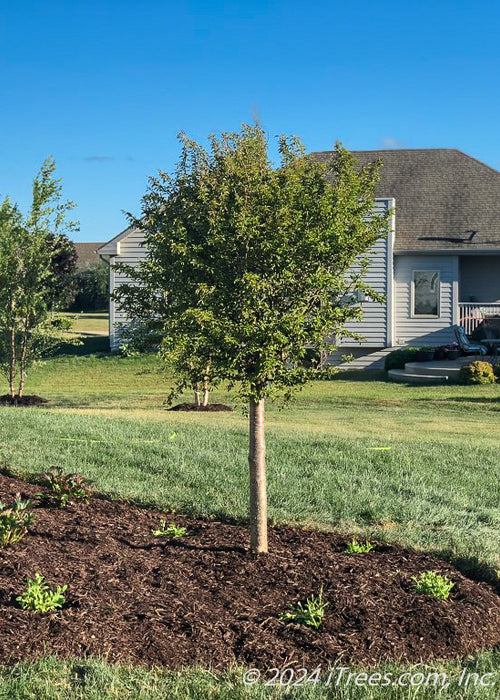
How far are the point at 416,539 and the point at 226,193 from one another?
2.95m

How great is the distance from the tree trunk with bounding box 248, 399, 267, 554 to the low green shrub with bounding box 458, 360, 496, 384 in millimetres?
16086

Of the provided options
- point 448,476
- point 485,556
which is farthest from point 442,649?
point 448,476

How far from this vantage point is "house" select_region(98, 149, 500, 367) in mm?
26250

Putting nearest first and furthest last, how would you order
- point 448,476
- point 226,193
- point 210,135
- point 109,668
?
point 109,668 < point 226,193 < point 210,135 < point 448,476

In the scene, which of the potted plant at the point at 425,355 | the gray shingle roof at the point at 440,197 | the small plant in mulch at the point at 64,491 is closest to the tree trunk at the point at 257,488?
the small plant in mulch at the point at 64,491

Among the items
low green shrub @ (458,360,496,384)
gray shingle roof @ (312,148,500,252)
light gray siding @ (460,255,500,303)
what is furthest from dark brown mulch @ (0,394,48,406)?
light gray siding @ (460,255,500,303)

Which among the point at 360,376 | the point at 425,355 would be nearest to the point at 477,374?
the point at 425,355

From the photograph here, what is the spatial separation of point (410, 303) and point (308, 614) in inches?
891

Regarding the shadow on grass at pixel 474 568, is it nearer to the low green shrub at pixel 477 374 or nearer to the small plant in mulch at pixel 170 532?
the small plant in mulch at pixel 170 532

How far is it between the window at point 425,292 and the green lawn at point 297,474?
40.6ft

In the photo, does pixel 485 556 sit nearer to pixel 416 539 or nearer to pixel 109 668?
pixel 416 539

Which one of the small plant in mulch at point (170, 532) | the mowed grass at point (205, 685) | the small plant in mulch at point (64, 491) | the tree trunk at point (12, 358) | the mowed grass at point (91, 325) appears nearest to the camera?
the mowed grass at point (205, 685)

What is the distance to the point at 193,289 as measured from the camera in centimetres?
567

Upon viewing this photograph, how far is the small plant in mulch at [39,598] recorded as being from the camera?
483cm
